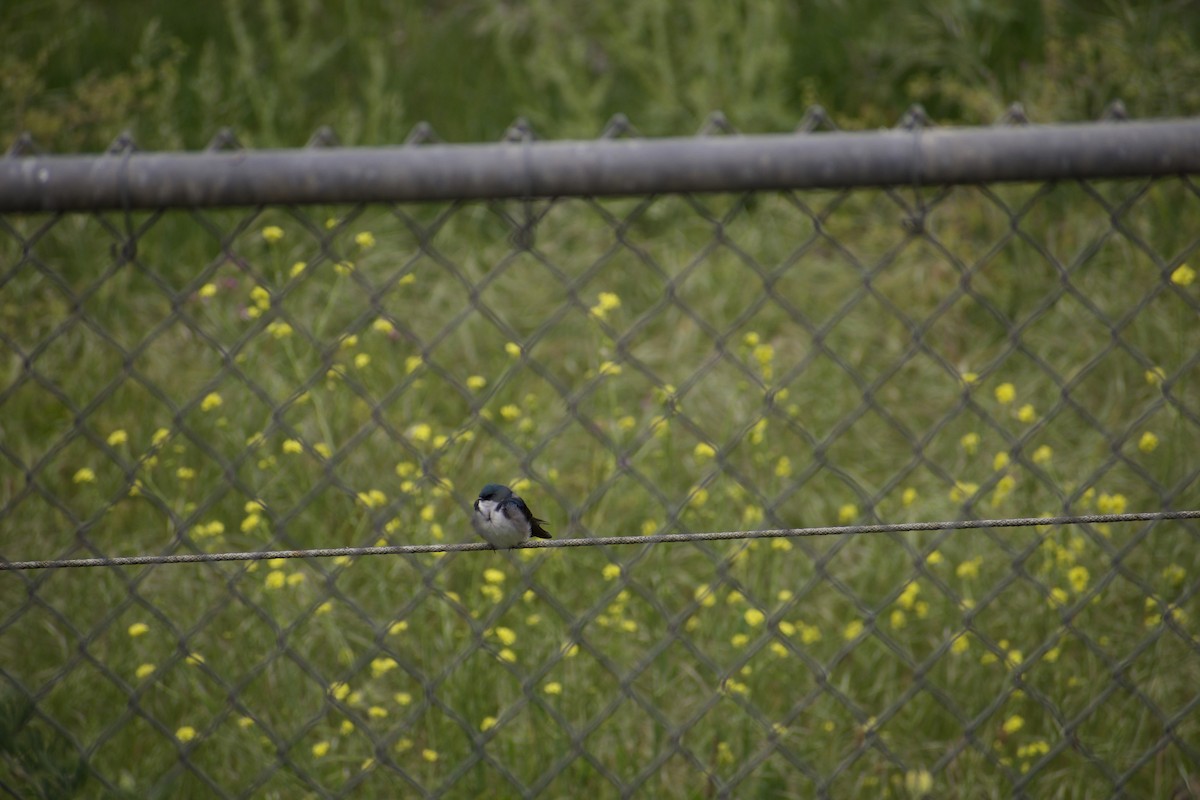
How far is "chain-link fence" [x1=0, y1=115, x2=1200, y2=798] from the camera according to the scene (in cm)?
147

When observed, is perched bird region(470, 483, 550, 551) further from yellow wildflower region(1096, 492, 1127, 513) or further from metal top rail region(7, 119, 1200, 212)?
yellow wildflower region(1096, 492, 1127, 513)

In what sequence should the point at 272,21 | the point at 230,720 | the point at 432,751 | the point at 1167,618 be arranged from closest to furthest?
1. the point at 1167,618
2. the point at 432,751
3. the point at 230,720
4. the point at 272,21

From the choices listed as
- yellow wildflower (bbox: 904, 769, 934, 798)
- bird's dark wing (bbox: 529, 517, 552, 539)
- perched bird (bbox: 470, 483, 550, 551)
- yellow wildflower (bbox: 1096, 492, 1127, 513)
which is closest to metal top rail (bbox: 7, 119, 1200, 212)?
perched bird (bbox: 470, 483, 550, 551)

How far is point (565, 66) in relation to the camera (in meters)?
5.25

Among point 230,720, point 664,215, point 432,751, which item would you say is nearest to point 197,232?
point 664,215

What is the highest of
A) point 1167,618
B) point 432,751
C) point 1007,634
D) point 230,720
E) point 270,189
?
point 270,189

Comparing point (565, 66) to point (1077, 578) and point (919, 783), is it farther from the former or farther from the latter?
point (919, 783)

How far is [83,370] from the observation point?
3.66m

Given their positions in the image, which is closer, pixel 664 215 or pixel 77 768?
pixel 77 768

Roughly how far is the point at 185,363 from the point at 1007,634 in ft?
8.88

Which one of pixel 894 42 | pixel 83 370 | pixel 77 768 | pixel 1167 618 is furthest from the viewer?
pixel 894 42

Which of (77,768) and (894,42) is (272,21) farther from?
(77,768)

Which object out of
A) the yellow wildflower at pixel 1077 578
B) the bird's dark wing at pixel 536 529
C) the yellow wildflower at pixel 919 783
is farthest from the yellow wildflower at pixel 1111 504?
the bird's dark wing at pixel 536 529

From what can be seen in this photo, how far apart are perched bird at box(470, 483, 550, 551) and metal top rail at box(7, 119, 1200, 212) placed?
0.87m
